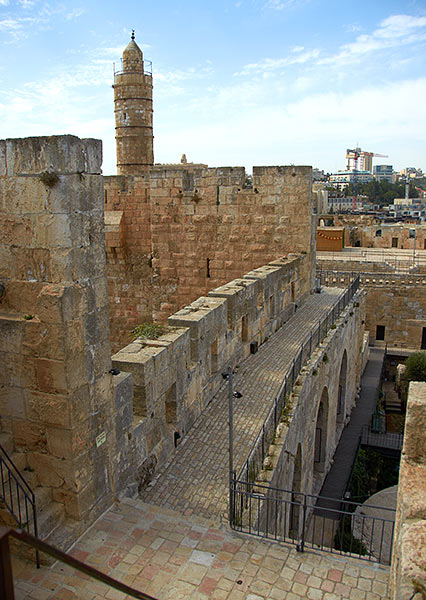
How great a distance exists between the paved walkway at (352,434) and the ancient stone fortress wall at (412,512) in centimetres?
826

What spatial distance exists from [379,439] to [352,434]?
2.94ft

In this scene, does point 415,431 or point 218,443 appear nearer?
point 415,431

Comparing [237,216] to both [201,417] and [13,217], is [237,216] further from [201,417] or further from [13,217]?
[13,217]

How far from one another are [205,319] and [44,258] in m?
3.27

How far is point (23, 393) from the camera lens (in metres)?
4.52

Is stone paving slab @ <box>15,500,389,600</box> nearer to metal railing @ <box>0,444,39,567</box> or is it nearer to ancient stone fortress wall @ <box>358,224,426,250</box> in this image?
metal railing @ <box>0,444,39,567</box>

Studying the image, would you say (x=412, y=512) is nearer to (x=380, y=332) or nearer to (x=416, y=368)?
(x=416, y=368)

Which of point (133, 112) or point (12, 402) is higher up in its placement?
point (133, 112)

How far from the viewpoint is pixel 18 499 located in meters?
4.26

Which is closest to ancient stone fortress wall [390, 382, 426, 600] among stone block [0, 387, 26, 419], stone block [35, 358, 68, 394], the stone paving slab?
the stone paving slab

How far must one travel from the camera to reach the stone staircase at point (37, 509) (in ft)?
13.8

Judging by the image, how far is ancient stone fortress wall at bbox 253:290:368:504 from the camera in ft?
22.6

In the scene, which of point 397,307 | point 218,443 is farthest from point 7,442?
point 397,307

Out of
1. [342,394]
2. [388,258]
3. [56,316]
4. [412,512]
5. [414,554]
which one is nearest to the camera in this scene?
[414,554]
